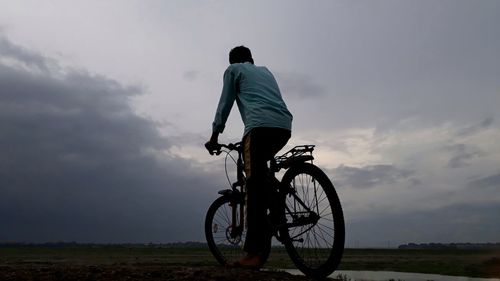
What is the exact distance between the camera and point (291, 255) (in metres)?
6.02

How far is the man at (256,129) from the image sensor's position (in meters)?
5.81

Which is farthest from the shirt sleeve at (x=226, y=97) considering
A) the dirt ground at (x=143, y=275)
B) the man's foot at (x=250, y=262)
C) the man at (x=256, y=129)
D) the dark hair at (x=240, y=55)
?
the dirt ground at (x=143, y=275)

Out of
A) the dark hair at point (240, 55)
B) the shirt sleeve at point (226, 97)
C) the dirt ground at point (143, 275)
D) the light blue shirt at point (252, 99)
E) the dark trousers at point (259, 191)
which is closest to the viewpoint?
the dirt ground at point (143, 275)

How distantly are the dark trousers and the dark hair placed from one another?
1.16 metres

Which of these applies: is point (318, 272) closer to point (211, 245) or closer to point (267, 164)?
point (267, 164)

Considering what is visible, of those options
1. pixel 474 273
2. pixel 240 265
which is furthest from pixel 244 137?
pixel 474 273

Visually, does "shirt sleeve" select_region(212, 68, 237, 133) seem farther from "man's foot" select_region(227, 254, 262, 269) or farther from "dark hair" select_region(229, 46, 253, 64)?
"man's foot" select_region(227, 254, 262, 269)

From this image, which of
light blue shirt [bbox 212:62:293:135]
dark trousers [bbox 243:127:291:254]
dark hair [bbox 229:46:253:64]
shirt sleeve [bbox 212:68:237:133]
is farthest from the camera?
dark hair [bbox 229:46:253:64]

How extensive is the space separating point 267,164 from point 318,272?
1.48 metres

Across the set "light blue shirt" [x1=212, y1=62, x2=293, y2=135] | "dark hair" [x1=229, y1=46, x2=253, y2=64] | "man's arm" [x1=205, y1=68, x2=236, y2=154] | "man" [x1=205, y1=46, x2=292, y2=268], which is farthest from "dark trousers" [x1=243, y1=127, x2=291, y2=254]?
"dark hair" [x1=229, y1=46, x2=253, y2=64]

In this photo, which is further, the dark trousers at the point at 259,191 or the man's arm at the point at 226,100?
the man's arm at the point at 226,100

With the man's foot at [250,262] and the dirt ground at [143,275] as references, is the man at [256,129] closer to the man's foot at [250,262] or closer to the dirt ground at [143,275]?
the man's foot at [250,262]

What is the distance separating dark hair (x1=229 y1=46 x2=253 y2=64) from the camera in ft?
21.1

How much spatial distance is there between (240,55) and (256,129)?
4.11ft
